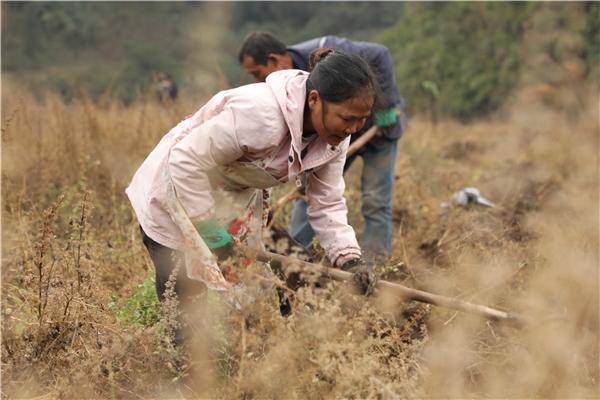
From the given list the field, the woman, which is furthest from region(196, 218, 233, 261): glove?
the field

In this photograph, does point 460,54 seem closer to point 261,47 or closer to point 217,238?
point 261,47

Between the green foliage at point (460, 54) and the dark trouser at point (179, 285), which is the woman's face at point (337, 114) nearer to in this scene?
the dark trouser at point (179, 285)

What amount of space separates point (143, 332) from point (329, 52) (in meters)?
1.17

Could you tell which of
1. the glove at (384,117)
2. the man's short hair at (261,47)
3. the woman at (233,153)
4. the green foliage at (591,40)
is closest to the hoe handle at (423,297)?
the woman at (233,153)

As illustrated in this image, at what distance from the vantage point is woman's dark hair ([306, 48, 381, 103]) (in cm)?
247

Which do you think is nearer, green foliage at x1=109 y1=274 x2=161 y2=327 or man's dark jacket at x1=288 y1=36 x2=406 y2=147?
green foliage at x1=109 y1=274 x2=161 y2=327

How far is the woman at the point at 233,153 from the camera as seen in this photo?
2480mm

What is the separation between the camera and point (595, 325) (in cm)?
291

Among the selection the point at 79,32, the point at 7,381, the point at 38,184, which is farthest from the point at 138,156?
the point at 79,32

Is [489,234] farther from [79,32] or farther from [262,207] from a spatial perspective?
[79,32]

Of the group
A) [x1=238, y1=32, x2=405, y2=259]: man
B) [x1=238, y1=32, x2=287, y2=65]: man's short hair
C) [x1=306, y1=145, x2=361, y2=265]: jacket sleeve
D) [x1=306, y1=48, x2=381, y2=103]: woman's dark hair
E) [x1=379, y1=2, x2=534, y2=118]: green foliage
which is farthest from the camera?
[x1=379, y1=2, x2=534, y2=118]: green foliage

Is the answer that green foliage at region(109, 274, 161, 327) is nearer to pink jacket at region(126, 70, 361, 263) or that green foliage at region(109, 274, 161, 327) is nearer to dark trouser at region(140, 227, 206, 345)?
dark trouser at region(140, 227, 206, 345)

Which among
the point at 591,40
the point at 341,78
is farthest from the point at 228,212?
the point at 591,40

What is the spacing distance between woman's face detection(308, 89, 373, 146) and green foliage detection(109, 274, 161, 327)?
0.96 metres
